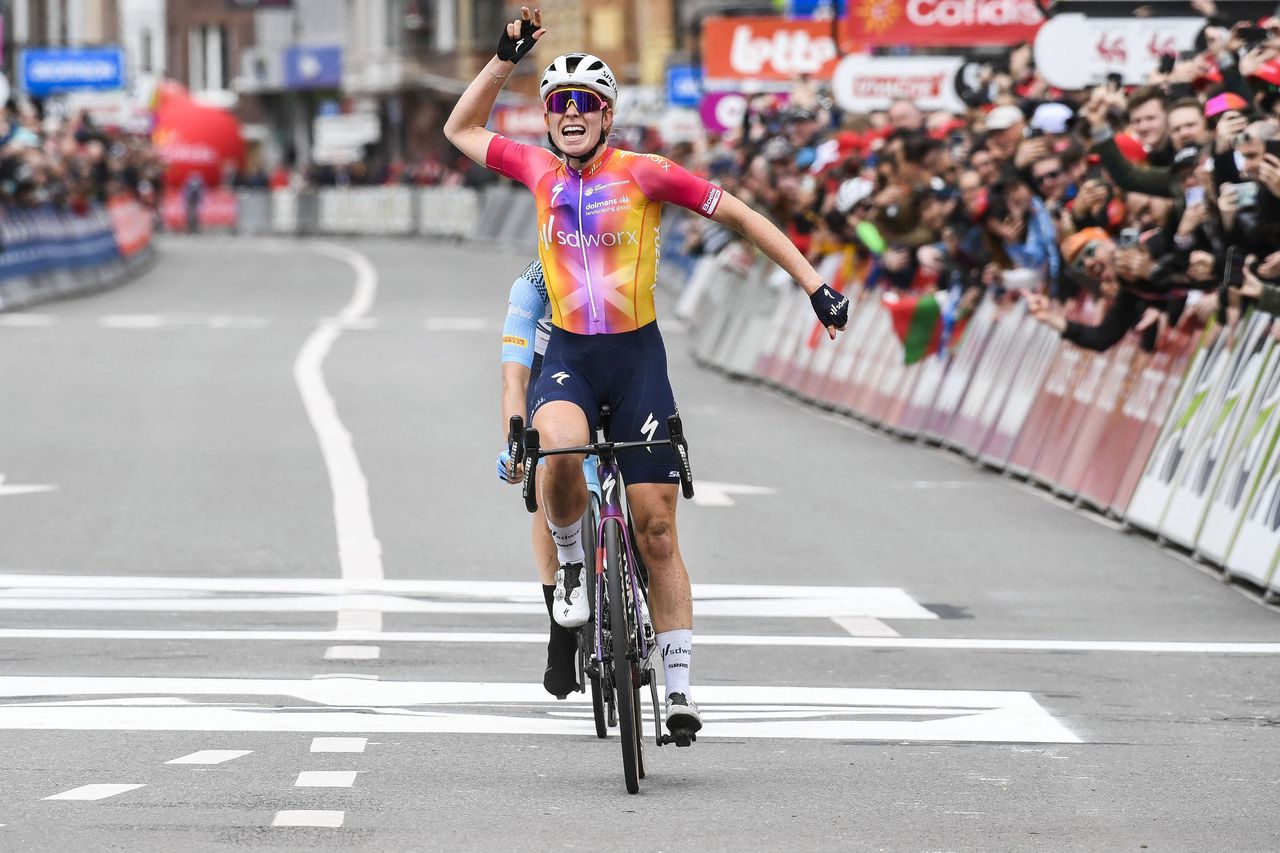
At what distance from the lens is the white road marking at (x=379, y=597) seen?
461 inches

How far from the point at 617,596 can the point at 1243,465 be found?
5735mm

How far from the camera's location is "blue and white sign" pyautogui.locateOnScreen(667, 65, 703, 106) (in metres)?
44.8

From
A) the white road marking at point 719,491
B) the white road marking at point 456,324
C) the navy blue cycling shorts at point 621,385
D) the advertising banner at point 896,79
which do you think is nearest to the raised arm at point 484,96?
the navy blue cycling shorts at point 621,385

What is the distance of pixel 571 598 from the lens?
845cm

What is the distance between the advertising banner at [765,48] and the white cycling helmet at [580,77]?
2823 centimetres

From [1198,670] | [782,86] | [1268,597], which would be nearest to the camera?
[1198,670]

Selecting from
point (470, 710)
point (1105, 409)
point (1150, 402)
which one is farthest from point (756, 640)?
point (1105, 409)

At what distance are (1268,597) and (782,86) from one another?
26.4m

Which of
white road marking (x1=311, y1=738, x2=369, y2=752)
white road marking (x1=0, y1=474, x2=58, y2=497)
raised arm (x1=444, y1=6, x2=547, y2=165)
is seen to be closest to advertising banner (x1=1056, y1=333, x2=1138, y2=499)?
white road marking (x1=0, y1=474, x2=58, y2=497)

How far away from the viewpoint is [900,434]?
2045 cm

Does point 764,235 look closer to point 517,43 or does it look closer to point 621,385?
point 621,385

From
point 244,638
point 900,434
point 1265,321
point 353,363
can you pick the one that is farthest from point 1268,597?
point 353,363

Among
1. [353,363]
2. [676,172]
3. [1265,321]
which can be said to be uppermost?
[676,172]

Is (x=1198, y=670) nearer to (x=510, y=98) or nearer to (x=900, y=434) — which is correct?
(x=900, y=434)
